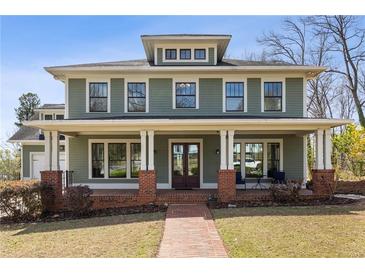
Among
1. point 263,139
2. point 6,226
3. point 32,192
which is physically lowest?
point 6,226

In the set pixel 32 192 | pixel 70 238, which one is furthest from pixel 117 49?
pixel 70 238

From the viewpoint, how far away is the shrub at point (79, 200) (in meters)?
11.7

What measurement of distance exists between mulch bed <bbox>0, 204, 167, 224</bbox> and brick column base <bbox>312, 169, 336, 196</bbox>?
6.09 meters

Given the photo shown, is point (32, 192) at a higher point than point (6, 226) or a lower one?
higher

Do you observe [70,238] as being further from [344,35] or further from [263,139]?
[344,35]

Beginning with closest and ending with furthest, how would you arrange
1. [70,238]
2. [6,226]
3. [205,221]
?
[70,238], [205,221], [6,226]

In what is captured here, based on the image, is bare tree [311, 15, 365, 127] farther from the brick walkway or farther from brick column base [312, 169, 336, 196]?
the brick walkway

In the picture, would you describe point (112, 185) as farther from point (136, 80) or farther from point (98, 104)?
point (136, 80)

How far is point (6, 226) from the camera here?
410 inches

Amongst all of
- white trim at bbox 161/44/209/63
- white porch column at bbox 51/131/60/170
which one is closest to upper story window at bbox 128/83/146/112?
white trim at bbox 161/44/209/63

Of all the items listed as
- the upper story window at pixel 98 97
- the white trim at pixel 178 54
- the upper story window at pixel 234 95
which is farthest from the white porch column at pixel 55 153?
the upper story window at pixel 234 95

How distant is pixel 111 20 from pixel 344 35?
24.6m

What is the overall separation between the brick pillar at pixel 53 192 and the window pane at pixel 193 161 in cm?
583

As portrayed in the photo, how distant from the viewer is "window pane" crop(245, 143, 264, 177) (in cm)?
1606
